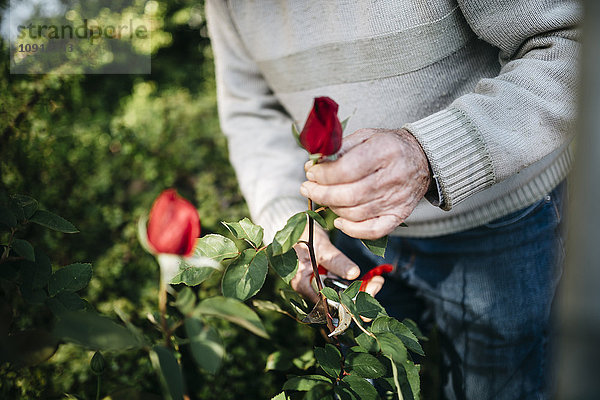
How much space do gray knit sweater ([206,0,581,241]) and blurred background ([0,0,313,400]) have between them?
61 centimetres

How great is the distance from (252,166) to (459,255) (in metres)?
0.69

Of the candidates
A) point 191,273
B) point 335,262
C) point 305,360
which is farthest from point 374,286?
point 191,273

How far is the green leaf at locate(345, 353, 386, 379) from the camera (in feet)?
2.63

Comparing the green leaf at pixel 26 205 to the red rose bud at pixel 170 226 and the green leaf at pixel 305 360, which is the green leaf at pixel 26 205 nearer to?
the red rose bud at pixel 170 226

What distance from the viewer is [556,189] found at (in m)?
1.30

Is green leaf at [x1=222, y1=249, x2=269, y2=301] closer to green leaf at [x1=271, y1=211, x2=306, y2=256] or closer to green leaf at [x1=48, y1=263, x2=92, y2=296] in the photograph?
green leaf at [x1=271, y1=211, x2=306, y2=256]

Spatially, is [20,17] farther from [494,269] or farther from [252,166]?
[494,269]

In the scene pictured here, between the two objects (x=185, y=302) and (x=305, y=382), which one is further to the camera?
(x=305, y=382)

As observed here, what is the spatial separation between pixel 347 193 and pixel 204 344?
370mm

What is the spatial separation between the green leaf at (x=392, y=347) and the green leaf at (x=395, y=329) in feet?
0.08

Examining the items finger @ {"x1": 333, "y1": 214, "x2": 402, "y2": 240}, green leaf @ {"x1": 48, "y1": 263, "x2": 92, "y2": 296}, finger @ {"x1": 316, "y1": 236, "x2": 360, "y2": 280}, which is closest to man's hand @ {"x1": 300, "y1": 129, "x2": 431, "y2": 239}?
finger @ {"x1": 333, "y1": 214, "x2": 402, "y2": 240}

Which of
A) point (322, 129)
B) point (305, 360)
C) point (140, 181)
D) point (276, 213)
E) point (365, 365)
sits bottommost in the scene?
point (140, 181)

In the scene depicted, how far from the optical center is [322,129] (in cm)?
64

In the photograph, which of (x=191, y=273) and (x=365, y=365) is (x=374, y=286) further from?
(x=191, y=273)
